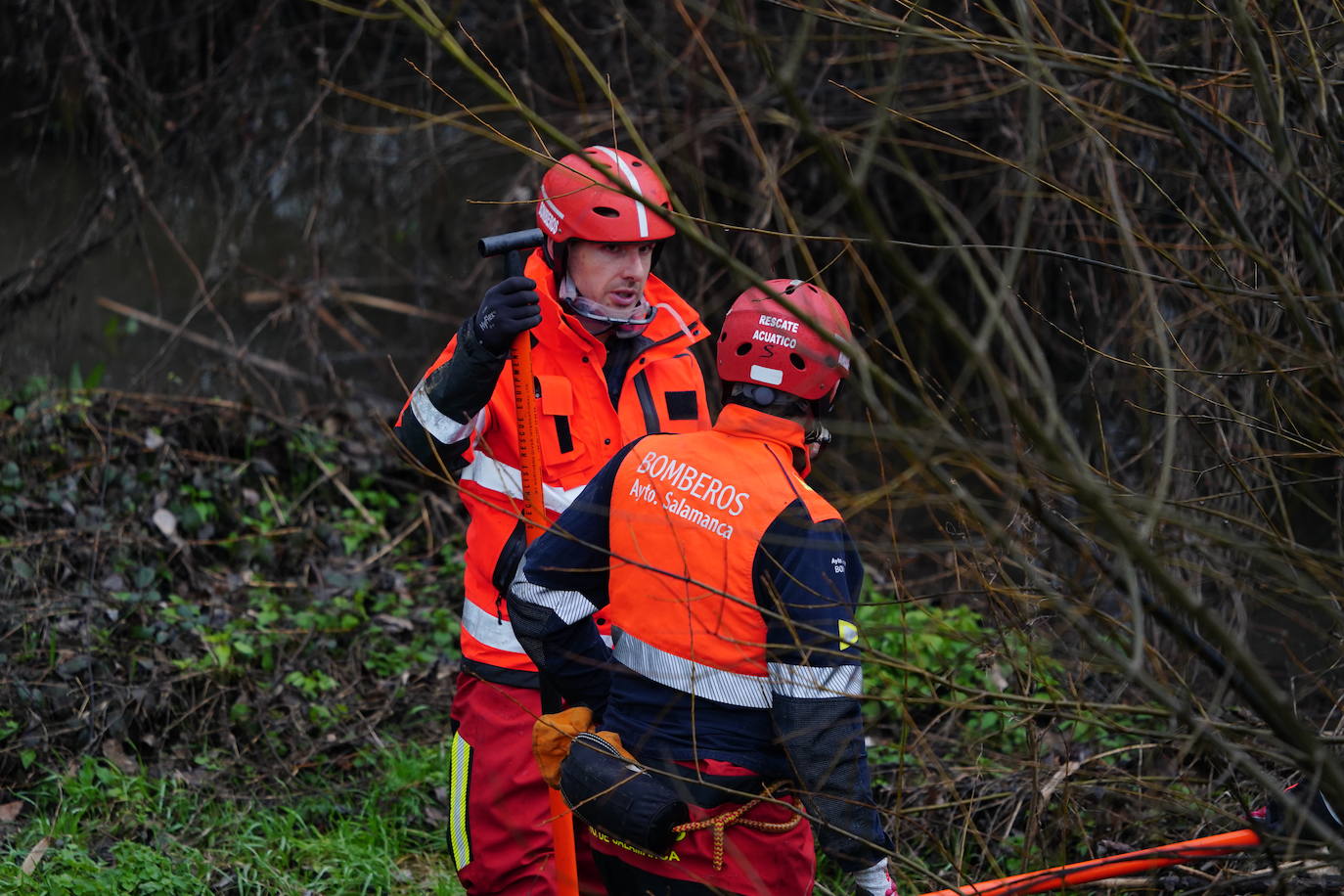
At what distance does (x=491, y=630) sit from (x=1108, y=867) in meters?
1.61

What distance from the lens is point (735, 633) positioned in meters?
2.65

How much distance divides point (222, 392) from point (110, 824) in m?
3.65

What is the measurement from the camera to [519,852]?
3.42 meters

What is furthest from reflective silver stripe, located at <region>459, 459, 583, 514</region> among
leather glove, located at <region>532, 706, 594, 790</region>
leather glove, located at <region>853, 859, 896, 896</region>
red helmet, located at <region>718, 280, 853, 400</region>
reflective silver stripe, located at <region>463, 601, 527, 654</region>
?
leather glove, located at <region>853, 859, 896, 896</region>

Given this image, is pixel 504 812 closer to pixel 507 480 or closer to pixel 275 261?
pixel 507 480

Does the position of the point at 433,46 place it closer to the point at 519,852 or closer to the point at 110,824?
the point at 110,824

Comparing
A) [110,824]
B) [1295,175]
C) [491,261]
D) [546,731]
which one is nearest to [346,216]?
[491,261]

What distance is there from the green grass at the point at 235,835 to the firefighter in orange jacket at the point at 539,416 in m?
0.95

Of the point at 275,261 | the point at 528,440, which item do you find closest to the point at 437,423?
the point at 528,440

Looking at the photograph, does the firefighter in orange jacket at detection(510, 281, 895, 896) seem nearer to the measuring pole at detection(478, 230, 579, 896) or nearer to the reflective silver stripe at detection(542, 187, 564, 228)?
the measuring pole at detection(478, 230, 579, 896)

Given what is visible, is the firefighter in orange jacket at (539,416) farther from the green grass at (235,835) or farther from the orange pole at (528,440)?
the green grass at (235,835)

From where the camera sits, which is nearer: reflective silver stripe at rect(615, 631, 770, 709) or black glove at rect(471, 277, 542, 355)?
reflective silver stripe at rect(615, 631, 770, 709)

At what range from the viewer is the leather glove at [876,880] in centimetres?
274

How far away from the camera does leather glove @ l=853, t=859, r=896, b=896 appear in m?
2.74
